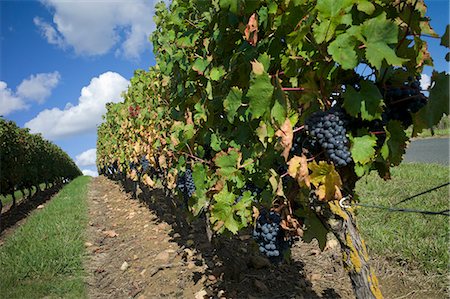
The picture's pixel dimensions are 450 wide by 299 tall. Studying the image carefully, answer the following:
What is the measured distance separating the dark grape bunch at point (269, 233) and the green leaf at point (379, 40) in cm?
123

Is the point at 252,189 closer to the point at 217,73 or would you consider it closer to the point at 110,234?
the point at 217,73

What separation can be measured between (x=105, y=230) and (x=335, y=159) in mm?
7246

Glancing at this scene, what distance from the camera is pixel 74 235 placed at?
6.94 meters

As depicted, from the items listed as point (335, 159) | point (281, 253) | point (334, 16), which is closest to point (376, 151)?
point (335, 159)

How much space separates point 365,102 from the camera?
1706mm

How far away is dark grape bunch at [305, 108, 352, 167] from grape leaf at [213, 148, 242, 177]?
0.92 meters

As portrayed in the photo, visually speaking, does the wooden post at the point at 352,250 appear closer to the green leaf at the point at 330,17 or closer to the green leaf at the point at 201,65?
the green leaf at the point at 330,17

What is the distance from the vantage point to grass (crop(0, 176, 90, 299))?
15.4 ft

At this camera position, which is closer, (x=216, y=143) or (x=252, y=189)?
(x=252, y=189)

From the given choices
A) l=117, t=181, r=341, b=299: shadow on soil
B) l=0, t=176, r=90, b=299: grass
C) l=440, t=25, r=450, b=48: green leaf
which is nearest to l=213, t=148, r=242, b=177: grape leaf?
l=117, t=181, r=341, b=299: shadow on soil

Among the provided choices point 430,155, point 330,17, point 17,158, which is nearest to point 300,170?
point 330,17

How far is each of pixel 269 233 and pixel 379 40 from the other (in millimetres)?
1386

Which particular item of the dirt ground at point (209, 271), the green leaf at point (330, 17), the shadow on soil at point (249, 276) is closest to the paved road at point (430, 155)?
the dirt ground at point (209, 271)

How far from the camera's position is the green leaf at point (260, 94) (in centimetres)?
182
